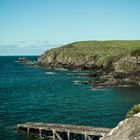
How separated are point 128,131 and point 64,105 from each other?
8300 centimetres

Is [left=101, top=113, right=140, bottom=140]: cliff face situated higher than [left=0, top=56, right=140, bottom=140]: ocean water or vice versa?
[left=101, top=113, right=140, bottom=140]: cliff face

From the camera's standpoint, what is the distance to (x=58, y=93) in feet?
402

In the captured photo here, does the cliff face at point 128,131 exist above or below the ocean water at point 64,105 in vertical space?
above

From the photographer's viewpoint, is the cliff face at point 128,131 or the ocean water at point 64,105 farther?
the ocean water at point 64,105

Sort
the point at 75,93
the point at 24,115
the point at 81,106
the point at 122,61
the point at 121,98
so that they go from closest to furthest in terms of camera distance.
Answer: the point at 24,115, the point at 81,106, the point at 121,98, the point at 75,93, the point at 122,61

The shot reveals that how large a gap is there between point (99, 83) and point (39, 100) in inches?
1321

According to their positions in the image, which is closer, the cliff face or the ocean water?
the cliff face

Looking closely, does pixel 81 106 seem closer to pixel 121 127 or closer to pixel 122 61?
pixel 122 61

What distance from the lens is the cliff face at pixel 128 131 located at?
1481cm

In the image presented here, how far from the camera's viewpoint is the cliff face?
14812mm

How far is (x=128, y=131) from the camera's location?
15.1 meters

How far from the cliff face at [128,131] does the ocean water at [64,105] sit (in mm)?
52052

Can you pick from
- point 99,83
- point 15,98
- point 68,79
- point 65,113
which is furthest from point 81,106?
point 68,79

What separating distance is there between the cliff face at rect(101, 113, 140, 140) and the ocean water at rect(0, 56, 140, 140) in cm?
5205
